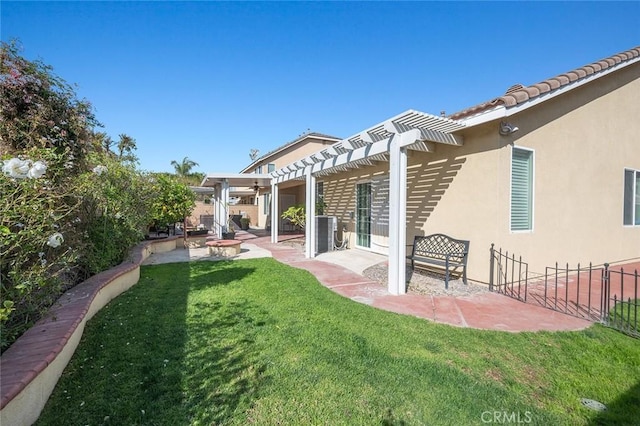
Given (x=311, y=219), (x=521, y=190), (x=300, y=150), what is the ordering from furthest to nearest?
(x=300, y=150) → (x=311, y=219) → (x=521, y=190)

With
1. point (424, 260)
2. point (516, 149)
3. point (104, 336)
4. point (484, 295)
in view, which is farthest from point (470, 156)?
point (104, 336)

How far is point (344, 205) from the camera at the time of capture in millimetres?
12883

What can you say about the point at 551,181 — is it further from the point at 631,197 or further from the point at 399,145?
the point at 631,197

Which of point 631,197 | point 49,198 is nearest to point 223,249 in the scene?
point 49,198

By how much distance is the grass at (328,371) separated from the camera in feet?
8.32

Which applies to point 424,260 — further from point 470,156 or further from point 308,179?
point 308,179

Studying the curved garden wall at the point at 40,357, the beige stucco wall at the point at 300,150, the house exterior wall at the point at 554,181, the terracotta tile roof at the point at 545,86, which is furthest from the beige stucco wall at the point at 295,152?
the curved garden wall at the point at 40,357

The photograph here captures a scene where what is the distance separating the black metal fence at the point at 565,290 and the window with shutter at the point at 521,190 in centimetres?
85

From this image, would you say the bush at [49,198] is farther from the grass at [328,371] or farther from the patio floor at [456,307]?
the patio floor at [456,307]

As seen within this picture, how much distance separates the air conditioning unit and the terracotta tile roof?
593 centimetres

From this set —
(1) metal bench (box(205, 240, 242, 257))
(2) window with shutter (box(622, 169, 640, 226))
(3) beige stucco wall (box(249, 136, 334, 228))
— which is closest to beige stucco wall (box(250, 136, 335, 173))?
(3) beige stucco wall (box(249, 136, 334, 228))

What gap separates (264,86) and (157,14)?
5378 mm

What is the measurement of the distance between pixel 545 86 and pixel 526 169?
70.1 inches

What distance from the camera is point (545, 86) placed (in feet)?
20.7
